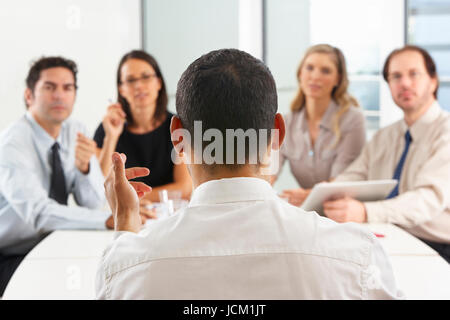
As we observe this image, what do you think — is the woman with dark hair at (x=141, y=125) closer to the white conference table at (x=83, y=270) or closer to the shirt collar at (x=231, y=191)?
the white conference table at (x=83, y=270)

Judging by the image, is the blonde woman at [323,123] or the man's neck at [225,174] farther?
the blonde woman at [323,123]

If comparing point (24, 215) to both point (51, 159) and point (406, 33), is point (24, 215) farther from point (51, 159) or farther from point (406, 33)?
point (406, 33)

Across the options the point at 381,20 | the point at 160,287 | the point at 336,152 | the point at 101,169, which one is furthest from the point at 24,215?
the point at 381,20

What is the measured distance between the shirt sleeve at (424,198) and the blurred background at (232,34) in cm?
182

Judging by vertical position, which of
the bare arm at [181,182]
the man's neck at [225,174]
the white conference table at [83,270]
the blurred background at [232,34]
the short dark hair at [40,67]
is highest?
the blurred background at [232,34]

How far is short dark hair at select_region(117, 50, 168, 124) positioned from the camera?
8.31 feet

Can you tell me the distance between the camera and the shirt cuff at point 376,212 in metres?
1.91

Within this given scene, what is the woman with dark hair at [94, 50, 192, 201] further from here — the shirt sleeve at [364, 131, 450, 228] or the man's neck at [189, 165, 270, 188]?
the man's neck at [189, 165, 270, 188]

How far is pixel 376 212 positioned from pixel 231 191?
4.32 feet

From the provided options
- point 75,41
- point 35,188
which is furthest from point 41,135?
point 75,41

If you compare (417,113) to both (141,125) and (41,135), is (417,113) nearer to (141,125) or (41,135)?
(141,125)

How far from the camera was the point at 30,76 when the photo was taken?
2.35 m

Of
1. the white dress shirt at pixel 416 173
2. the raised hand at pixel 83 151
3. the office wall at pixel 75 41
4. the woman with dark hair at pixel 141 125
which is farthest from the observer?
the office wall at pixel 75 41

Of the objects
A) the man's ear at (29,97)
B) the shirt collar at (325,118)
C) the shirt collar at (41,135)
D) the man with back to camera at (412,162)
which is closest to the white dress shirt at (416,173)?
the man with back to camera at (412,162)
